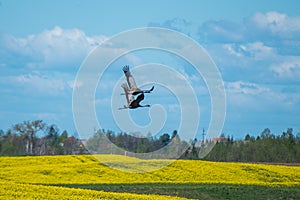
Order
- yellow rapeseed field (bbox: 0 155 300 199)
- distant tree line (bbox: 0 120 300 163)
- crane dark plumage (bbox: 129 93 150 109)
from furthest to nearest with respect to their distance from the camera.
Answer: distant tree line (bbox: 0 120 300 163)
yellow rapeseed field (bbox: 0 155 300 199)
crane dark plumage (bbox: 129 93 150 109)

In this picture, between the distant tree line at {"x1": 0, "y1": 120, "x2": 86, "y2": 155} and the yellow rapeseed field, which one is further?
the distant tree line at {"x1": 0, "y1": 120, "x2": 86, "y2": 155}

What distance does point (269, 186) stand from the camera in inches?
1196

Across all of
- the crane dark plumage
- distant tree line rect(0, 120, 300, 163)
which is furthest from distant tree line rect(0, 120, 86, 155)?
the crane dark plumage

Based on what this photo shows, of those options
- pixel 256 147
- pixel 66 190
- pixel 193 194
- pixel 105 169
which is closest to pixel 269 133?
pixel 256 147

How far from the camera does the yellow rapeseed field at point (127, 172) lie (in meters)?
32.9

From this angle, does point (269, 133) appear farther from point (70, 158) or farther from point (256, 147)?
point (70, 158)

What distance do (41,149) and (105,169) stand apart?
3515 centimetres

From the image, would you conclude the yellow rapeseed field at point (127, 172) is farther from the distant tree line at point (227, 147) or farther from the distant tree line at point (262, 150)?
the distant tree line at point (262, 150)

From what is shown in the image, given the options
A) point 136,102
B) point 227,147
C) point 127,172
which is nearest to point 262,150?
point 227,147

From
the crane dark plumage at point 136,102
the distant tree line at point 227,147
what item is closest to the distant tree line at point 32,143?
the distant tree line at point 227,147

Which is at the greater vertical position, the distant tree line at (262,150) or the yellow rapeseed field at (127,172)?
the distant tree line at (262,150)

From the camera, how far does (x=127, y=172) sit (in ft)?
115

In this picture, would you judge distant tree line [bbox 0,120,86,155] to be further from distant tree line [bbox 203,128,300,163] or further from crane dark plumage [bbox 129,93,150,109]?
crane dark plumage [bbox 129,93,150,109]

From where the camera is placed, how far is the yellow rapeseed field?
32938 mm
